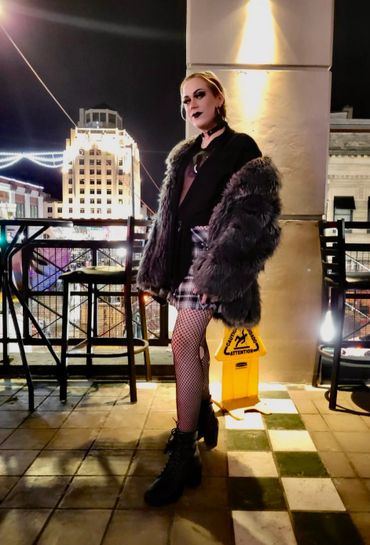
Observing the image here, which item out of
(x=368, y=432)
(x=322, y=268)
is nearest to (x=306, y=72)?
(x=322, y=268)

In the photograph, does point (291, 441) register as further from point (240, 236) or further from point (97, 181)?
point (97, 181)

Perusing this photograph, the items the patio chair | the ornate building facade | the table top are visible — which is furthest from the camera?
the ornate building facade

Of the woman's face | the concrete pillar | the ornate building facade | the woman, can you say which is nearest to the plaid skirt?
the woman

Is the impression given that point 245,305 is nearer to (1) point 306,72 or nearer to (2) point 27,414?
(2) point 27,414

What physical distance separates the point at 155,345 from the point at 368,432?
1970mm

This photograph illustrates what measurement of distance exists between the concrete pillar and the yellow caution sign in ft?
1.49

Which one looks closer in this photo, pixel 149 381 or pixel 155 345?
pixel 149 381

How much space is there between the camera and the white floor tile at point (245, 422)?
2717 mm

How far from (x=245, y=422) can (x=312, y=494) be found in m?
0.83

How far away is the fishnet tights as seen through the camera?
2.07 metres

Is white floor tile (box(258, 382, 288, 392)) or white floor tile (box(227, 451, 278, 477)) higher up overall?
white floor tile (box(258, 382, 288, 392))

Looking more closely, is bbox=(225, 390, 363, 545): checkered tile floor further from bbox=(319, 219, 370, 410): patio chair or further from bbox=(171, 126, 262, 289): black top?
bbox=(171, 126, 262, 289): black top

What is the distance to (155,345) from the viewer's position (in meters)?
4.03

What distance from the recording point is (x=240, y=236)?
76.7 inches
